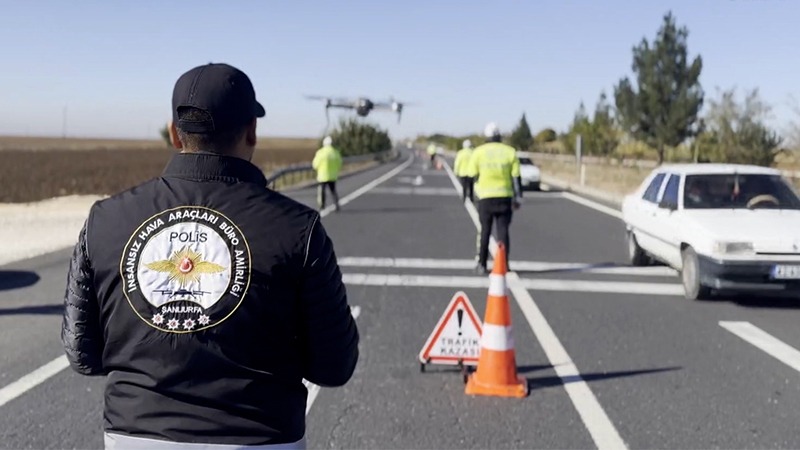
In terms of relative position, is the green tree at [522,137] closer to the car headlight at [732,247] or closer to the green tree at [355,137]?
the green tree at [355,137]

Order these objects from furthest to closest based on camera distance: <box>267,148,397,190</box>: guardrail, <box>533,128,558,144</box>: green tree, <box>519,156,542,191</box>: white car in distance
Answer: <box>533,128,558,144</box>: green tree, <box>519,156,542,191</box>: white car in distance, <box>267,148,397,190</box>: guardrail

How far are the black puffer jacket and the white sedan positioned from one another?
7.38 m

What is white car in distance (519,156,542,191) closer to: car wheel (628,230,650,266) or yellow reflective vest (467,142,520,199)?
car wheel (628,230,650,266)

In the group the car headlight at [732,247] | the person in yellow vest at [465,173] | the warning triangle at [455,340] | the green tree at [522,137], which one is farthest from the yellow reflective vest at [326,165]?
the green tree at [522,137]

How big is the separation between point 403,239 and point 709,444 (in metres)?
9.97

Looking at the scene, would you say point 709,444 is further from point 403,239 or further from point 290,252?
point 403,239

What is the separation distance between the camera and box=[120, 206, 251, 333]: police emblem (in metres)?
2.04

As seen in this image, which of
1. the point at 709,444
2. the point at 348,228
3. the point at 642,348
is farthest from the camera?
the point at 348,228

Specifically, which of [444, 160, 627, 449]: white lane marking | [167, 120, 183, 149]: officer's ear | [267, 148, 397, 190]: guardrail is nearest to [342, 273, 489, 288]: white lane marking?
[444, 160, 627, 449]: white lane marking

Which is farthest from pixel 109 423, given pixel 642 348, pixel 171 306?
pixel 642 348

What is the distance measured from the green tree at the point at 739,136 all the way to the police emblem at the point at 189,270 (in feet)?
97.2

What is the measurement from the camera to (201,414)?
2.09 m

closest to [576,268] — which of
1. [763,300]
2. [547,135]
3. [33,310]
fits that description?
[763,300]

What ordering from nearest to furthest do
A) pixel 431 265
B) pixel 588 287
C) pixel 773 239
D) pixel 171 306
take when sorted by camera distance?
pixel 171 306
pixel 773 239
pixel 588 287
pixel 431 265
